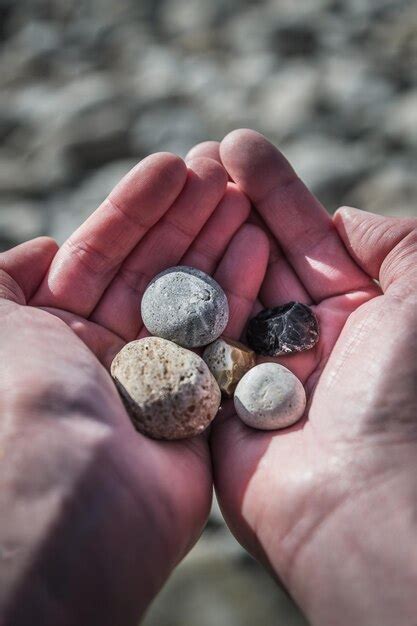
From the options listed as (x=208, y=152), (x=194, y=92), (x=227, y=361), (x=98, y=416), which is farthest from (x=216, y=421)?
Answer: (x=194, y=92)

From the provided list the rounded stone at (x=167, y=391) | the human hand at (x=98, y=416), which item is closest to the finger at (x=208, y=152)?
the human hand at (x=98, y=416)

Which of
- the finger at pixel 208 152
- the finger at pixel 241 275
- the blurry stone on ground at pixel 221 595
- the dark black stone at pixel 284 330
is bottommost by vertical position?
the blurry stone on ground at pixel 221 595

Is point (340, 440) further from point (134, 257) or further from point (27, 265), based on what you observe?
point (27, 265)

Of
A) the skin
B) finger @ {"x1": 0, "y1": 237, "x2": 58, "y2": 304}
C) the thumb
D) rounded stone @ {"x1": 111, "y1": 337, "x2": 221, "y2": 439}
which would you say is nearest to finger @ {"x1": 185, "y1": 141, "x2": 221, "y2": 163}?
the skin

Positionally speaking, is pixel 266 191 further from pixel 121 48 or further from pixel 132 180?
pixel 121 48

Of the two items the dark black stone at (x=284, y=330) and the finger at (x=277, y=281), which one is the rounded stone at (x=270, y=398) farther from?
the finger at (x=277, y=281)
